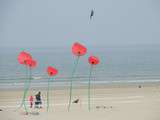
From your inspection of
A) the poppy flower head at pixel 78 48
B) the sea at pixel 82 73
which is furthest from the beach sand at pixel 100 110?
the sea at pixel 82 73

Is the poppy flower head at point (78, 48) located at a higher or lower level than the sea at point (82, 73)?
lower

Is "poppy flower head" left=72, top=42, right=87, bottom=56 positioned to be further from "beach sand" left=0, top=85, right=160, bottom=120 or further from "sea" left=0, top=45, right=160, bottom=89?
"sea" left=0, top=45, right=160, bottom=89

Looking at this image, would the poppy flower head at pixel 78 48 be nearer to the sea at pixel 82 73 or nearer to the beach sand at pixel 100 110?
the beach sand at pixel 100 110

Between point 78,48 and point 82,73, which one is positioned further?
point 82,73

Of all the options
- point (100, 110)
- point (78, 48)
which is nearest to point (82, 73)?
point (100, 110)

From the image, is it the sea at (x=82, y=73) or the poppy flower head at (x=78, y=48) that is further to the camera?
the sea at (x=82, y=73)

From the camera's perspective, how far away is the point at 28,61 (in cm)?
981

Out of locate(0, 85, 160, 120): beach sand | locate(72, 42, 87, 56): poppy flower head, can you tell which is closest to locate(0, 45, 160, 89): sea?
locate(0, 85, 160, 120): beach sand

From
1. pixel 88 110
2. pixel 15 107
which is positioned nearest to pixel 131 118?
pixel 88 110

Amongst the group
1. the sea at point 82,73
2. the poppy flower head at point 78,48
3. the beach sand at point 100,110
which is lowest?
the beach sand at point 100,110

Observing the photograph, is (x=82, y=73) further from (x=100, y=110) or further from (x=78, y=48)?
(x=78, y=48)

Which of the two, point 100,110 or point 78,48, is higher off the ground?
point 78,48

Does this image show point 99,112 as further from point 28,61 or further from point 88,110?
point 28,61

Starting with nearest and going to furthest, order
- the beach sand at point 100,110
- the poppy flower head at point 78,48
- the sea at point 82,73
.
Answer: the poppy flower head at point 78,48 < the beach sand at point 100,110 < the sea at point 82,73
